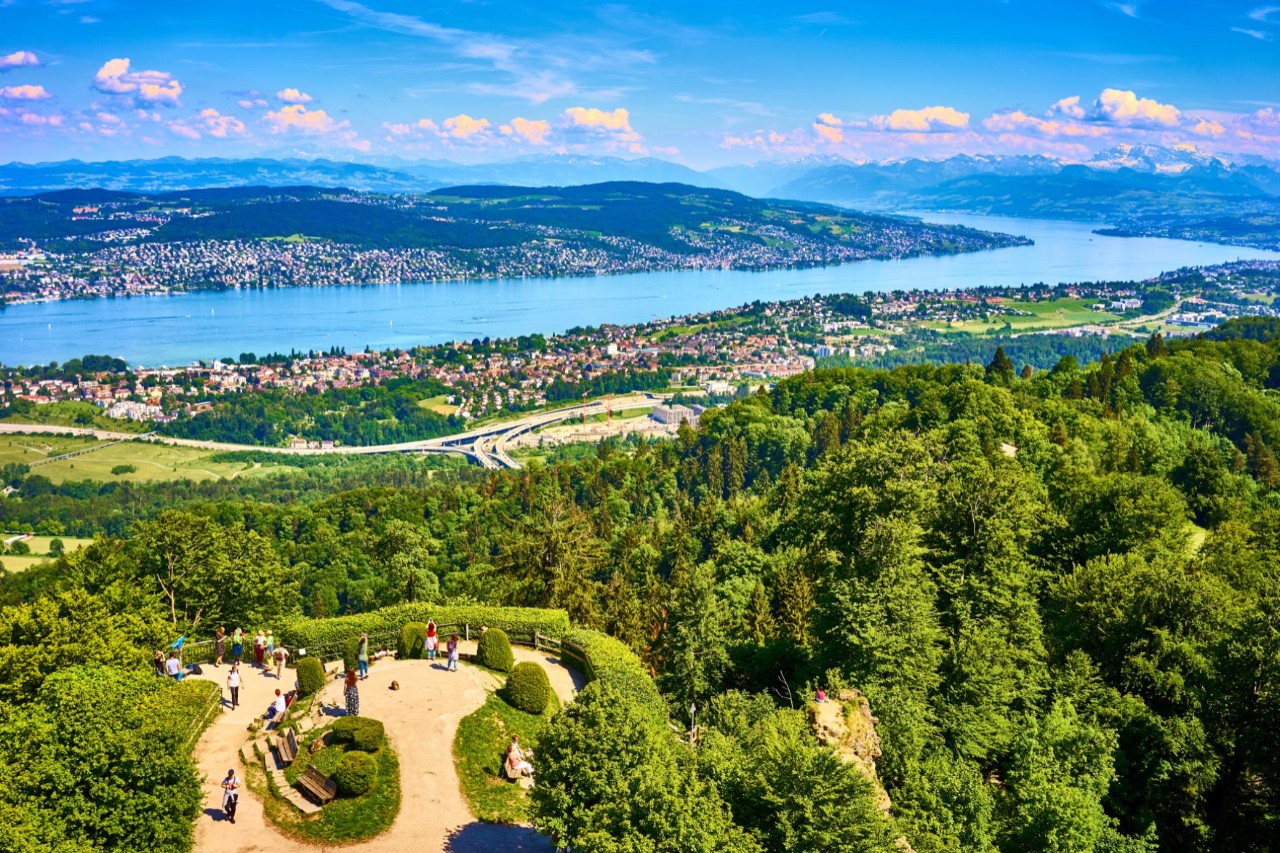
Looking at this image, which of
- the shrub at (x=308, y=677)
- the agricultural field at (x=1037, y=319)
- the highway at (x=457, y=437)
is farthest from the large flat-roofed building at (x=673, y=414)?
the shrub at (x=308, y=677)

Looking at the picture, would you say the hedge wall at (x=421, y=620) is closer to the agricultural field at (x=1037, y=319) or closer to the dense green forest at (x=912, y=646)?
the dense green forest at (x=912, y=646)

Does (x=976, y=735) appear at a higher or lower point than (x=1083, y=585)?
lower

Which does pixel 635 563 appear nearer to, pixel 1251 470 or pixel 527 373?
pixel 1251 470

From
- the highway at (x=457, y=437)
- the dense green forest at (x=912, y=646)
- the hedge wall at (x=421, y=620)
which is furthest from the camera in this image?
the highway at (x=457, y=437)

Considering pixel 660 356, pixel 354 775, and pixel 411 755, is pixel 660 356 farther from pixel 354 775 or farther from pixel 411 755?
pixel 354 775

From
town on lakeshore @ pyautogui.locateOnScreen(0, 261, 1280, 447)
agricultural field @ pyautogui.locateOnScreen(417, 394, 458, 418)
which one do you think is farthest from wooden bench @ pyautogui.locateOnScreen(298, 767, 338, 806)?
agricultural field @ pyautogui.locateOnScreen(417, 394, 458, 418)

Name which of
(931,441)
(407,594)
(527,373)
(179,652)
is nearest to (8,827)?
(179,652)
